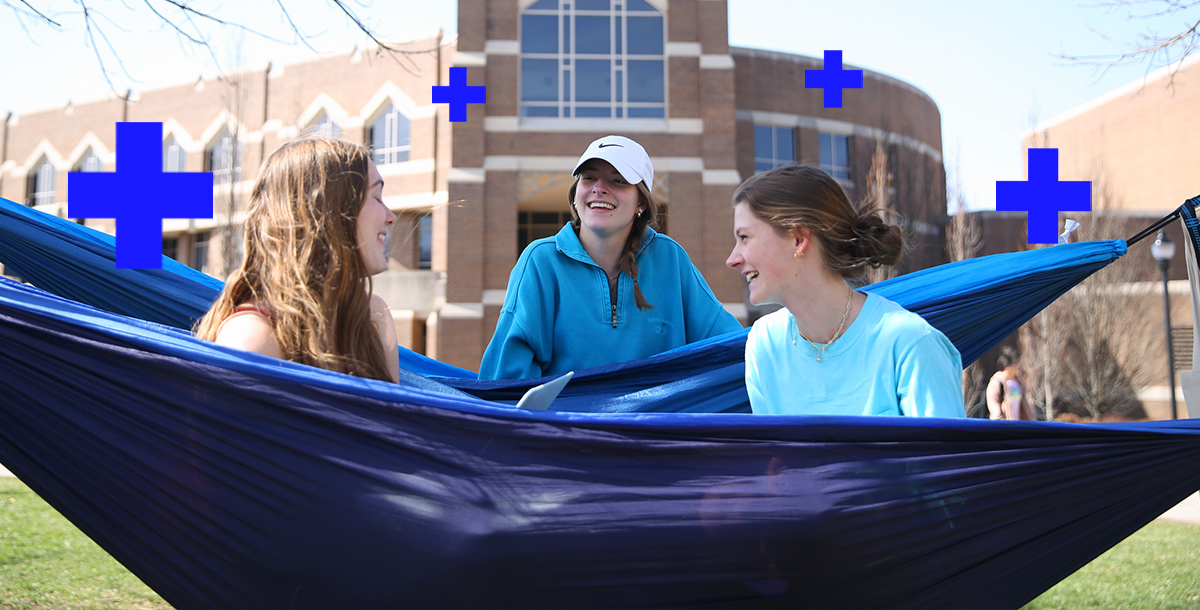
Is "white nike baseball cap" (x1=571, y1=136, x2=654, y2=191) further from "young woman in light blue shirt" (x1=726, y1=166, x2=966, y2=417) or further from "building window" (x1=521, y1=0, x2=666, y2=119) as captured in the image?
"building window" (x1=521, y1=0, x2=666, y2=119)

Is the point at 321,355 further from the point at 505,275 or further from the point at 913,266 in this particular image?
the point at 913,266

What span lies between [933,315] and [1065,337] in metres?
16.5

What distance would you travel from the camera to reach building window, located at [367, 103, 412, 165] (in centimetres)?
1877

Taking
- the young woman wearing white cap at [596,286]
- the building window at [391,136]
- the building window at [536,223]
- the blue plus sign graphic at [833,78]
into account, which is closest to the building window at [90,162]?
the building window at [391,136]

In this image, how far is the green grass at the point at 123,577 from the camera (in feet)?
11.0

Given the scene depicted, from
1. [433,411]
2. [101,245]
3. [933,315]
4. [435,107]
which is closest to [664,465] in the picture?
[433,411]

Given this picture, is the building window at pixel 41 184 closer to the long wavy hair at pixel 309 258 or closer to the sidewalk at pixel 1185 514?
the long wavy hair at pixel 309 258

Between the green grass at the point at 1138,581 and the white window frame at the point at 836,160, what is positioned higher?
the white window frame at the point at 836,160

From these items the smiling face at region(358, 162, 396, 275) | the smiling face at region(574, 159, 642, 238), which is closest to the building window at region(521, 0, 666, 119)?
the smiling face at region(574, 159, 642, 238)

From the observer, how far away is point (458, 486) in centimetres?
133

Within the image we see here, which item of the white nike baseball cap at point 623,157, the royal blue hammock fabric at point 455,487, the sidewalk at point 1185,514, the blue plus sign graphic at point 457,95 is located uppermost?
the blue plus sign graphic at point 457,95

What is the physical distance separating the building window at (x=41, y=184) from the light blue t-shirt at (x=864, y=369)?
28.2m

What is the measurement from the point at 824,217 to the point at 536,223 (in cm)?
1662

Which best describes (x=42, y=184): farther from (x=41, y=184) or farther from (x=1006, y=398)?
(x=1006, y=398)
